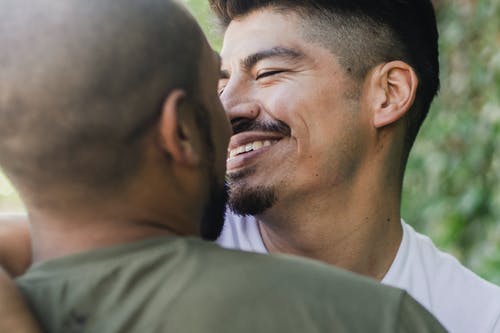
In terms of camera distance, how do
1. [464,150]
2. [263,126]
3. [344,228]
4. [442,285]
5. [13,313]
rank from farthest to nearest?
[464,150], [344,228], [263,126], [442,285], [13,313]

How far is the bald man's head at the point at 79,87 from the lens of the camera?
5.11 feet

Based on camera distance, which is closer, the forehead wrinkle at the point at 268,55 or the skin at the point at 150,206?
the skin at the point at 150,206

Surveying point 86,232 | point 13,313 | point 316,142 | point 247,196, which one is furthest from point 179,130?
point 316,142

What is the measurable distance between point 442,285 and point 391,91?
71 centimetres

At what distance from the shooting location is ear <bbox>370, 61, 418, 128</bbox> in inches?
121

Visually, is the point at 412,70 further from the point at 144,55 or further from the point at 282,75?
the point at 144,55

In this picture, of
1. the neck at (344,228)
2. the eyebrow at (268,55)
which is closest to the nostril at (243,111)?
the eyebrow at (268,55)

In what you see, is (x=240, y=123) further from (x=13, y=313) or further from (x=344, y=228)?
(x=13, y=313)

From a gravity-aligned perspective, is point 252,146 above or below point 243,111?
below

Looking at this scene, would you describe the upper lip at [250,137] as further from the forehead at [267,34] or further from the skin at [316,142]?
the forehead at [267,34]

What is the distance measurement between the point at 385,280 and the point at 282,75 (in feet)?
2.48

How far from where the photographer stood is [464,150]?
5.93 m

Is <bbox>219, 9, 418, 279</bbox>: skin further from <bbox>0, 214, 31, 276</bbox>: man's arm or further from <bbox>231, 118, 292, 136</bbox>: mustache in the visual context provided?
<bbox>0, 214, 31, 276</bbox>: man's arm

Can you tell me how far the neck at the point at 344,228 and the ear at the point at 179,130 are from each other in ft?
4.37
